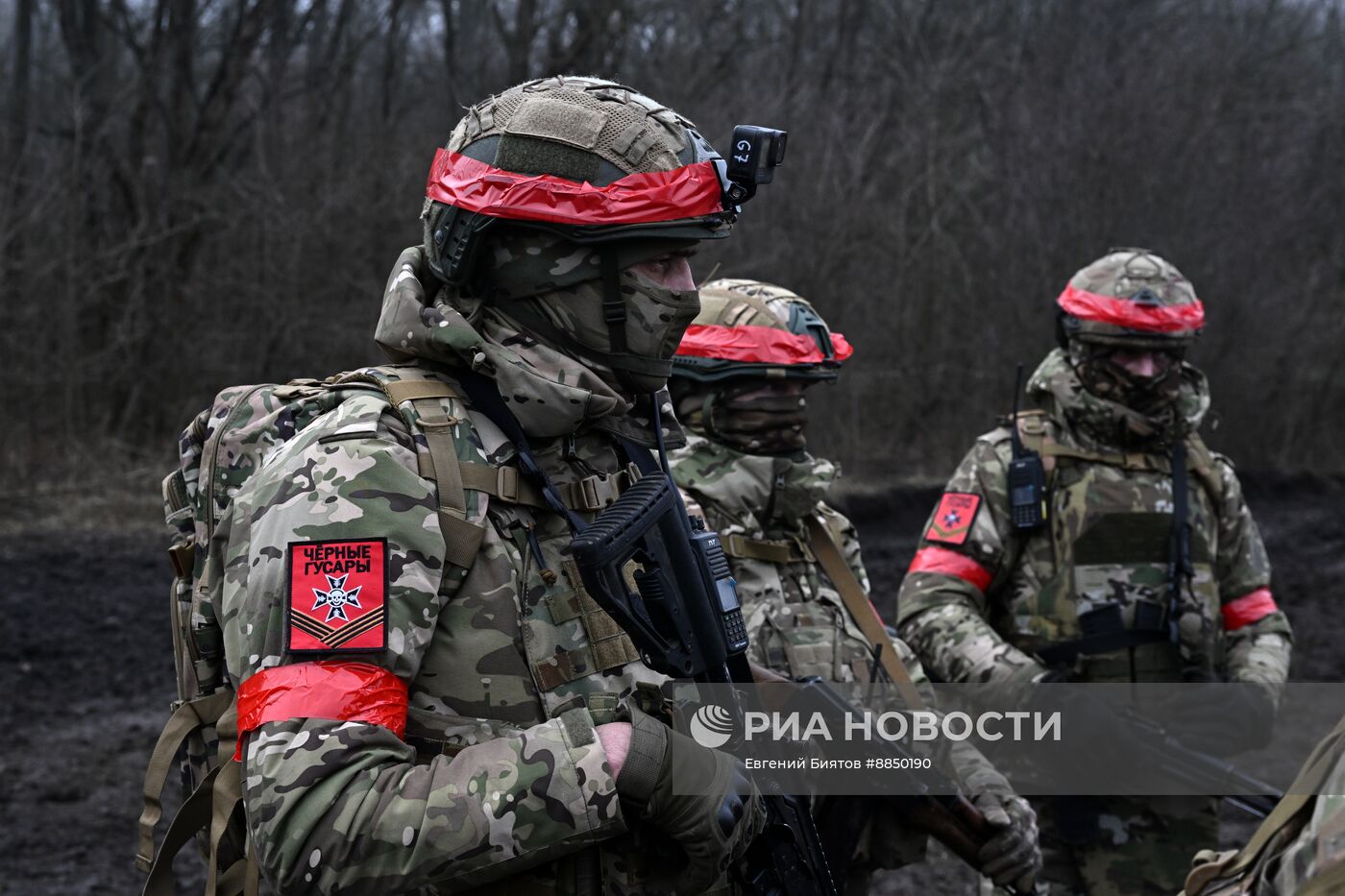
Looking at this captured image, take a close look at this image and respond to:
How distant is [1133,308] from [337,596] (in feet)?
11.9

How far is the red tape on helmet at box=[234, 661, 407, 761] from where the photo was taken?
211 cm

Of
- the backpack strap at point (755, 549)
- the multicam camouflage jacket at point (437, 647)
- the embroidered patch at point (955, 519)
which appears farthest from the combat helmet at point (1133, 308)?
the multicam camouflage jacket at point (437, 647)

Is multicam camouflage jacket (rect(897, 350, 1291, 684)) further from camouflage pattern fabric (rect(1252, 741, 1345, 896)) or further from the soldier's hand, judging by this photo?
camouflage pattern fabric (rect(1252, 741, 1345, 896))

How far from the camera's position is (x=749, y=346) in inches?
157

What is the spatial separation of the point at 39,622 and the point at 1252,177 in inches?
646

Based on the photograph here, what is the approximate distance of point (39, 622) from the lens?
8.95 meters

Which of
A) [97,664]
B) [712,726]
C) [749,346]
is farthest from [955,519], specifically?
[97,664]

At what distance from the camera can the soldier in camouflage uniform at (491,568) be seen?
2.11m

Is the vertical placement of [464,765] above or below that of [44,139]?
below

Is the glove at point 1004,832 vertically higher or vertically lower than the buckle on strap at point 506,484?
lower

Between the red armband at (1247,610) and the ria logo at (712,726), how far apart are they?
3130 millimetres

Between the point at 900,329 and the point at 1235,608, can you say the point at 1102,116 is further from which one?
the point at 1235,608

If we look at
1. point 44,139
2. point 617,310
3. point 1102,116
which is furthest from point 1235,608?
point 44,139

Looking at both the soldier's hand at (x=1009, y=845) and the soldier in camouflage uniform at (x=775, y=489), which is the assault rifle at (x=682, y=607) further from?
the soldier in camouflage uniform at (x=775, y=489)
